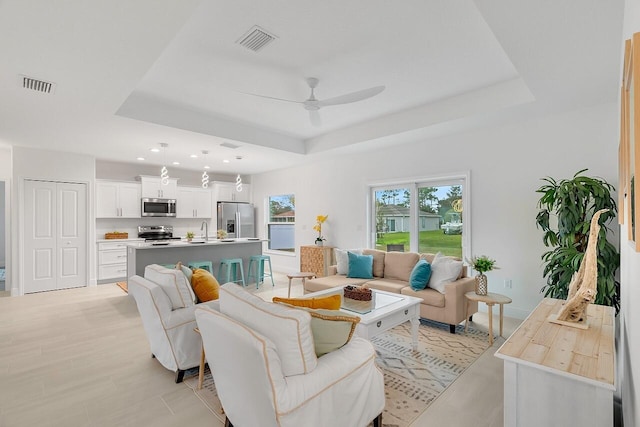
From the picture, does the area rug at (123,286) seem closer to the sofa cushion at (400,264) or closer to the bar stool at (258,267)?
the bar stool at (258,267)

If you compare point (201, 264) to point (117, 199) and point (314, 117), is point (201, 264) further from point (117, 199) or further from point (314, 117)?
point (314, 117)

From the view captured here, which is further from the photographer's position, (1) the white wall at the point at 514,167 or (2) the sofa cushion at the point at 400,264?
(2) the sofa cushion at the point at 400,264

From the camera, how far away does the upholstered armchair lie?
4.88 feet

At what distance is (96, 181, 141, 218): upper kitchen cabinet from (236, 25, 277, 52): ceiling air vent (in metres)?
5.56

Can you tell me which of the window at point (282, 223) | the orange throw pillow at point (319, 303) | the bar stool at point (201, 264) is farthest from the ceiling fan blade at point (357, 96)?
the window at point (282, 223)

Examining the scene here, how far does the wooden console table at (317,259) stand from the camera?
Result: 6.44m

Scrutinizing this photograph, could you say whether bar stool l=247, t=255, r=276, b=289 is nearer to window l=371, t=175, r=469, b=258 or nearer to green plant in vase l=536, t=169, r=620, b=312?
window l=371, t=175, r=469, b=258

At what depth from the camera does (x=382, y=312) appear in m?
2.79

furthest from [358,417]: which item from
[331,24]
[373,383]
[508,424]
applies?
[331,24]

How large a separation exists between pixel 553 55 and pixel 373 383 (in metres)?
2.91

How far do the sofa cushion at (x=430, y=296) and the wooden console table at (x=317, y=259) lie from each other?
2645 mm

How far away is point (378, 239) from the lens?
238 inches

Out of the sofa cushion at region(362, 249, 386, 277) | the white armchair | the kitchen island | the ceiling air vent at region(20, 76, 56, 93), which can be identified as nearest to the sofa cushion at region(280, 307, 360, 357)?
the white armchair

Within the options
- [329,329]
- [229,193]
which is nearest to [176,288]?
[329,329]
